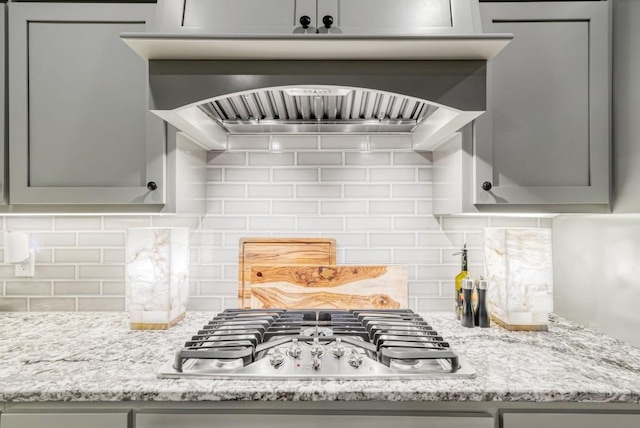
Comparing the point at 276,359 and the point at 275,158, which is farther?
the point at 275,158

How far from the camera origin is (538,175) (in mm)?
1438

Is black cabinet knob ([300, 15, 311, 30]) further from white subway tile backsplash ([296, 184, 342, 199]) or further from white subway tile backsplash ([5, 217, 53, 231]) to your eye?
white subway tile backsplash ([5, 217, 53, 231])

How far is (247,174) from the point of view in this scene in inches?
76.4

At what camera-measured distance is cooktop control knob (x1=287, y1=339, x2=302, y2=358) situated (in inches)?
48.9

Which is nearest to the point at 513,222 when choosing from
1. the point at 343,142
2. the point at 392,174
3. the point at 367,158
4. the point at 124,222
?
the point at 392,174

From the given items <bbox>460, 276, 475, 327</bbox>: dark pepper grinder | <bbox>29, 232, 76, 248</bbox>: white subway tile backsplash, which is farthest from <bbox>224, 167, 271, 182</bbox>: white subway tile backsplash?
<bbox>460, 276, 475, 327</bbox>: dark pepper grinder

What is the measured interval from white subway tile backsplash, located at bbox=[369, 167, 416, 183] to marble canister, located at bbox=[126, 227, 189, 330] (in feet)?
2.91

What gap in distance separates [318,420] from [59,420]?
2.12 ft

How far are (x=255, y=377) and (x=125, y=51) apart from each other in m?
1.15

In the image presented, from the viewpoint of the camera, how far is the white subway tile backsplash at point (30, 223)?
1.88 m

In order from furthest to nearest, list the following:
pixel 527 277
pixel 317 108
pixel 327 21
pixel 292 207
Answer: pixel 292 207 → pixel 317 108 → pixel 527 277 → pixel 327 21

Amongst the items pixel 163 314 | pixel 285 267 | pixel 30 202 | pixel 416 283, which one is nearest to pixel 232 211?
pixel 285 267

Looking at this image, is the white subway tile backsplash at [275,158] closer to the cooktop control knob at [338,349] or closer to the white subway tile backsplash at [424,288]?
the white subway tile backsplash at [424,288]

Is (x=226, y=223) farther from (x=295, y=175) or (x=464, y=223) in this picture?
(x=464, y=223)
